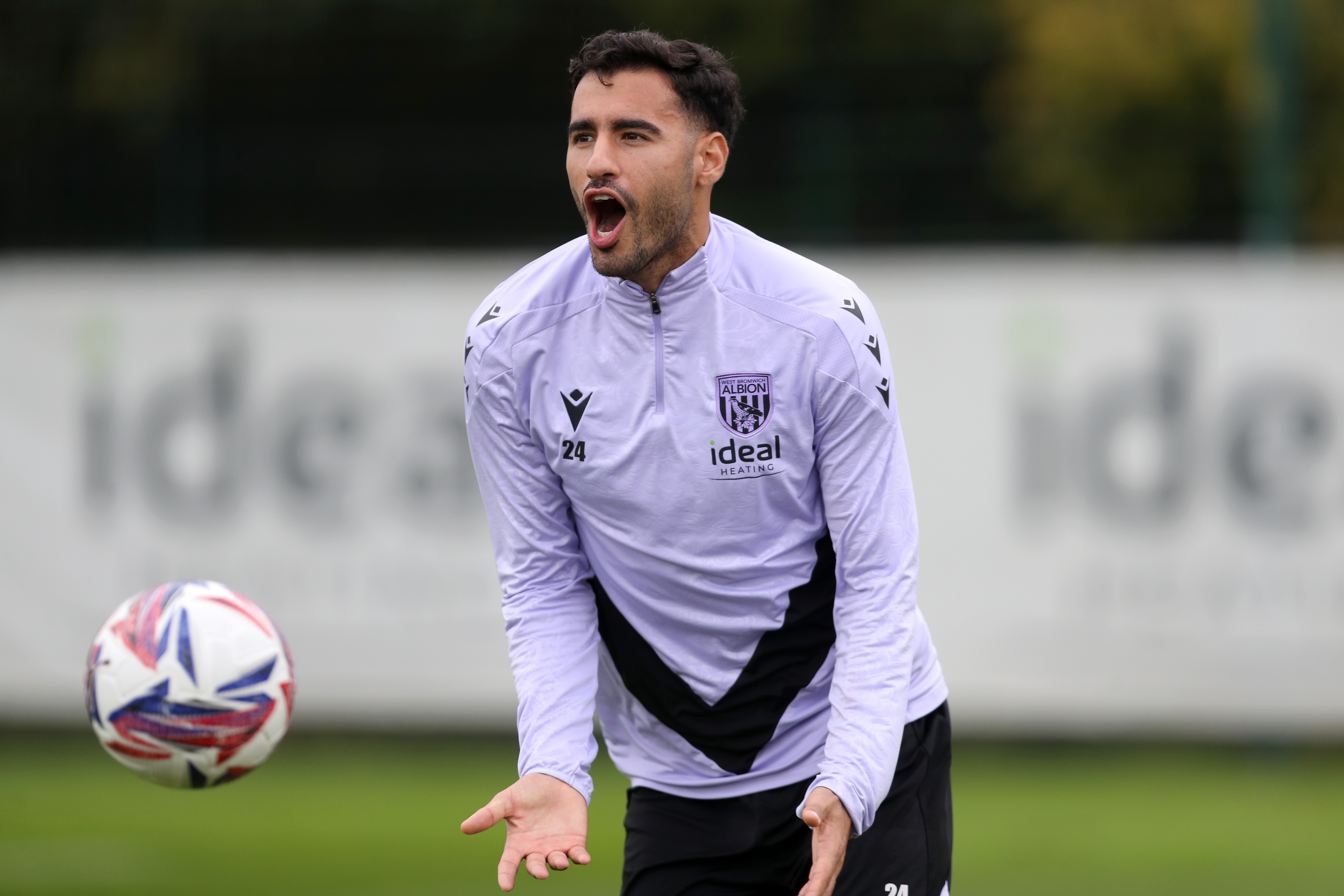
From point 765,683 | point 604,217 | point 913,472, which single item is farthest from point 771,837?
point 913,472

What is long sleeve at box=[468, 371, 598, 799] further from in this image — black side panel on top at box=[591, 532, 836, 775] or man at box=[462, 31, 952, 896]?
black side panel on top at box=[591, 532, 836, 775]

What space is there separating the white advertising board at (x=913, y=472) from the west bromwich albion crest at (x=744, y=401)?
6.64m

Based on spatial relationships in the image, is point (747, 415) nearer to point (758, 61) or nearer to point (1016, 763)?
point (1016, 763)

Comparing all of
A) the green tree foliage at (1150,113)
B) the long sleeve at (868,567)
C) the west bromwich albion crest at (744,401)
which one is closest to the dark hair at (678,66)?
the west bromwich albion crest at (744,401)

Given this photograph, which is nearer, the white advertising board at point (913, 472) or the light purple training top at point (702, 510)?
the light purple training top at point (702, 510)

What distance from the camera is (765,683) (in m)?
4.33

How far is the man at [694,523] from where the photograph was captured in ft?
13.3

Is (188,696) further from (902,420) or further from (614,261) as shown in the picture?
(902,420)

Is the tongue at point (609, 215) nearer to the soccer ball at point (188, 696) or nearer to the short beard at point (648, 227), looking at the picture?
the short beard at point (648, 227)

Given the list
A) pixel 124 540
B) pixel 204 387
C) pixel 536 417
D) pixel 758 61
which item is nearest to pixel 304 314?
pixel 204 387

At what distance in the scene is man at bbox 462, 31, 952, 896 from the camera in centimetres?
405

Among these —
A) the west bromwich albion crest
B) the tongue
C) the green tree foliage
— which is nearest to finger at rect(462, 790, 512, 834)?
the west bromwich albion crest

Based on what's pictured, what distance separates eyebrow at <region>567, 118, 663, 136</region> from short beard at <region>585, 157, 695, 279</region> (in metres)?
0.11

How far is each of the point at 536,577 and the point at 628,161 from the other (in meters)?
1.03
